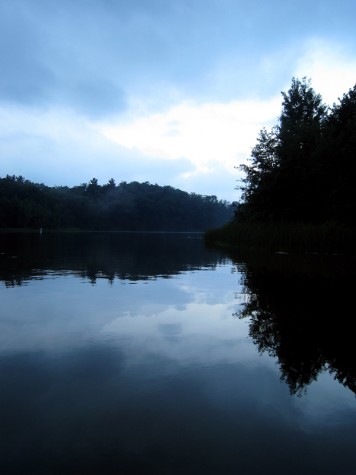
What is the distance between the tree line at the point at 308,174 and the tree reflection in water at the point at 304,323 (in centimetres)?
1391

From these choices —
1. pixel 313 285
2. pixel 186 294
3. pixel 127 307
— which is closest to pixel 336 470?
pixel 127 307

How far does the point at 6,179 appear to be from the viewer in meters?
121

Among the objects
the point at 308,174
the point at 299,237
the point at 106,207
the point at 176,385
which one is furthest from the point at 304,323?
the point at 106,207

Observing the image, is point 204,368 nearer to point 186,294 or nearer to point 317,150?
point 186,294

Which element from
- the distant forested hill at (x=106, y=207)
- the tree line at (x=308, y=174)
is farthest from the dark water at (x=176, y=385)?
the distant forested hill at (x=106, y=207)

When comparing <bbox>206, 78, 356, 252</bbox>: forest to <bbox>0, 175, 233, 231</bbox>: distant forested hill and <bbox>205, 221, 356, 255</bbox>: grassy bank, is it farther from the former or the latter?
<bbox>0, 175, 233, 231</bbox>: distant forested hill

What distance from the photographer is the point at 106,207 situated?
140625mm

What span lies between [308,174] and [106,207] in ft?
381

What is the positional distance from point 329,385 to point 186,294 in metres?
6.18

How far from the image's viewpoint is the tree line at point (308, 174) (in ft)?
84.8

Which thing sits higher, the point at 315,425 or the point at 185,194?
the point at 185,194

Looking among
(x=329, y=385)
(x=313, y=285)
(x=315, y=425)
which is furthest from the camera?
(x=313, y=285)

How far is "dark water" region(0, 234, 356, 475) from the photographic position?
3.32 metres

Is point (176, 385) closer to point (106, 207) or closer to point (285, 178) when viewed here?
point (285, 178)
